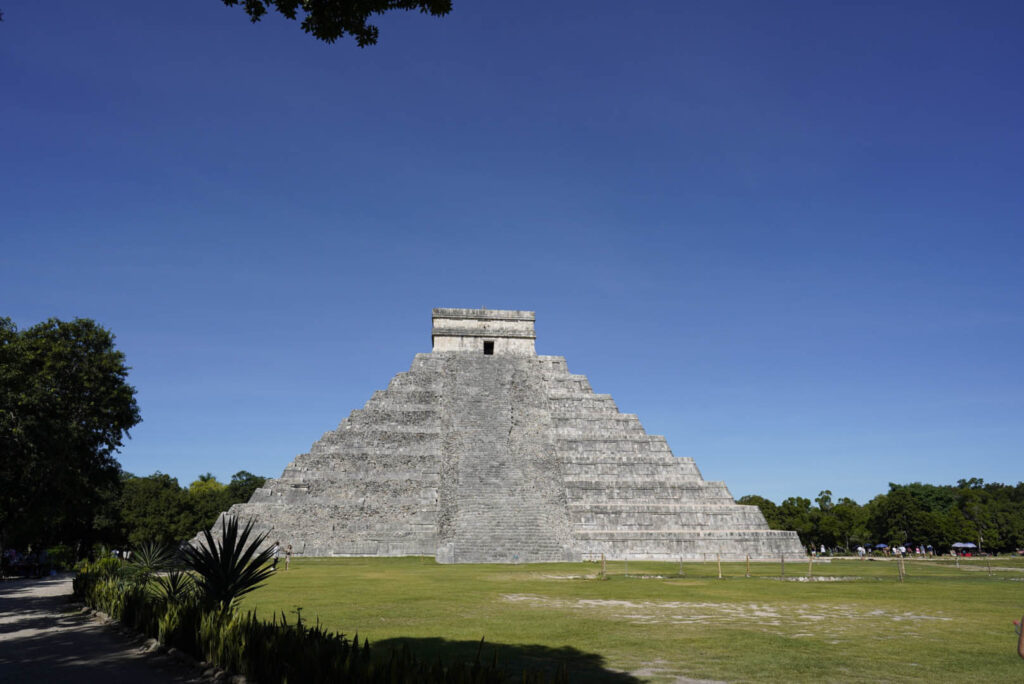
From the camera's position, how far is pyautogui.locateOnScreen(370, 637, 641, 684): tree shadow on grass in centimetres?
748

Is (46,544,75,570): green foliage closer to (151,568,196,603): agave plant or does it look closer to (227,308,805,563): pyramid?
(227,308,805,563): pyramid

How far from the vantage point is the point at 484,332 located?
45.8m

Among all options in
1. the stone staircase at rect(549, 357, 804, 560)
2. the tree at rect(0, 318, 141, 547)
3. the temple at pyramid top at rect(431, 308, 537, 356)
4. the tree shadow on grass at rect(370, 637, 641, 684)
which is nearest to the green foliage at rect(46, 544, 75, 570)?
the tree at rect(0, 318, 141, 547)

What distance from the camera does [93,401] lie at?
28.0 metres

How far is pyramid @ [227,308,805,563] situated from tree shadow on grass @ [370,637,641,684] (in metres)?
19.4

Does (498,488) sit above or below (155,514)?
above

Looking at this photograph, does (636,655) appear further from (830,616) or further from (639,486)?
(639,486)

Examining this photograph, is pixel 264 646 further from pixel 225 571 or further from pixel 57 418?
pixel 57 418

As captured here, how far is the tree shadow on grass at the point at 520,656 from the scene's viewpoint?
24.6ft

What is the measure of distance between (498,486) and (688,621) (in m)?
21.6

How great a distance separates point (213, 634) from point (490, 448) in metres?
27.7

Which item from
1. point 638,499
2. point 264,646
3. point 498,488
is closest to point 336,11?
point 264,646

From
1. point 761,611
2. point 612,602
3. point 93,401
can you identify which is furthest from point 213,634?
point 93,401

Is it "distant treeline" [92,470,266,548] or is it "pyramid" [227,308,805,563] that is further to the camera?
"distant treeline" [92,470,266,548]
